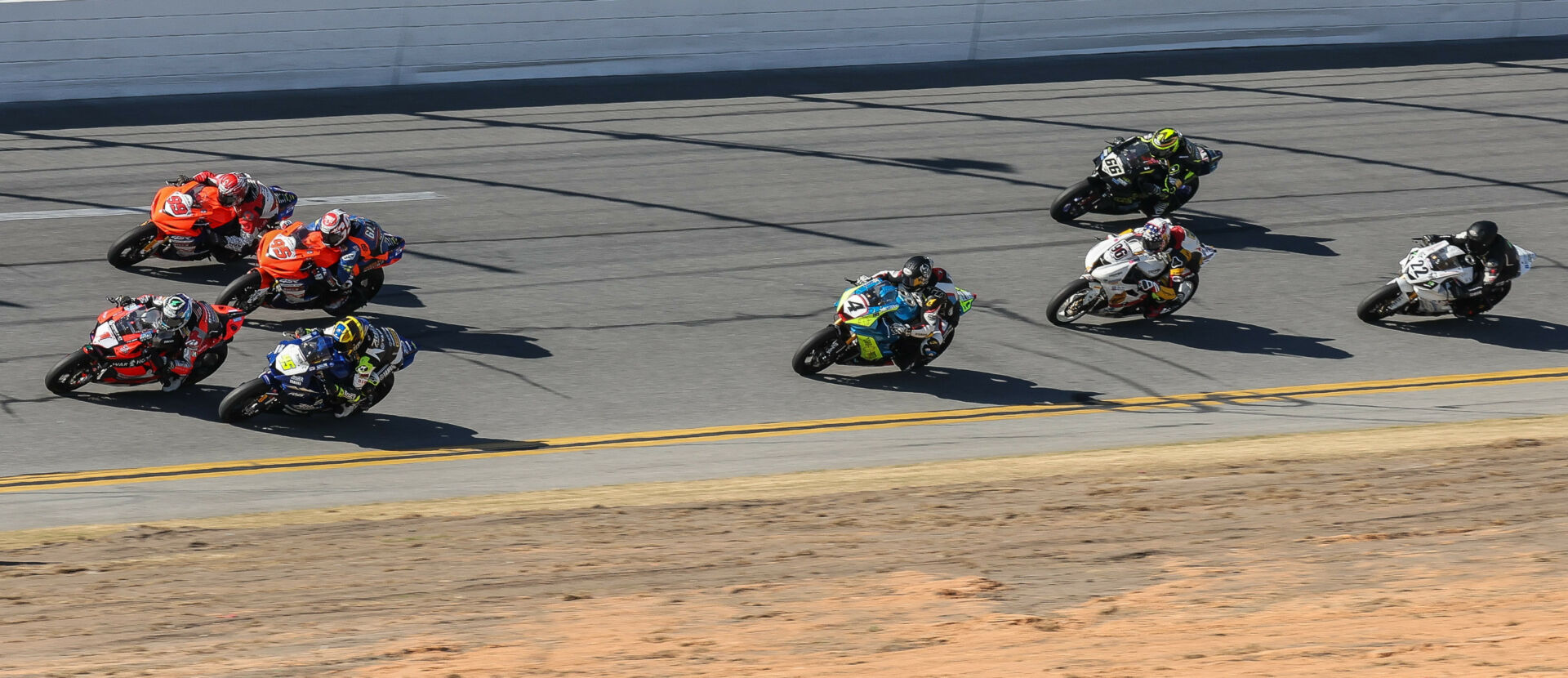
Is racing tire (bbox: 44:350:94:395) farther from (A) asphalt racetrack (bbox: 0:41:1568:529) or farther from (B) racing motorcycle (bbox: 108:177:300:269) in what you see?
(B) racing motorcycle (bbox: 108:177:300:269)

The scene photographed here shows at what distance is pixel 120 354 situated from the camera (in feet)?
44.4

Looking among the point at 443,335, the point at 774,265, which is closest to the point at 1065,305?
the point at 774,265

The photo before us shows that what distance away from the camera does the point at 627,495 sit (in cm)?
1172

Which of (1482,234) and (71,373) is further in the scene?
(1482,234)

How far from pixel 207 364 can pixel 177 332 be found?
0.47m

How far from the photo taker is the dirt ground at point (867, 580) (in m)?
8.08

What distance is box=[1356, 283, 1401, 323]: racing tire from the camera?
1645 cm

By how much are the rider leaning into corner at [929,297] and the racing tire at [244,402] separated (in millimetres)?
5336

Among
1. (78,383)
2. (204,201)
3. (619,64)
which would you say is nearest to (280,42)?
(619,64)

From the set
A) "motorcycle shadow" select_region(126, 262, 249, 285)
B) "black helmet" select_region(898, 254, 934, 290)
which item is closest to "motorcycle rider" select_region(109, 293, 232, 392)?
"motorcycle shadow" select_region(126, 262, 249, 285)

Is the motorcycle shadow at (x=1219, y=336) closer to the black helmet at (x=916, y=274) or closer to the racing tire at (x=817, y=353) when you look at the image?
the black helmet at (x=916, y=274)

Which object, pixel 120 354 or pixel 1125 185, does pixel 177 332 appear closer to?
pixel 120 354

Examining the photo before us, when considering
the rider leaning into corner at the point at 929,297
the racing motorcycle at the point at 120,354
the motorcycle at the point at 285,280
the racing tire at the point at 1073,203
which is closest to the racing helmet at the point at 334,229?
the motorcycle at the point at 285,280

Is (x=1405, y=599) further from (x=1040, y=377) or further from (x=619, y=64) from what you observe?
(x=619, y=64)
